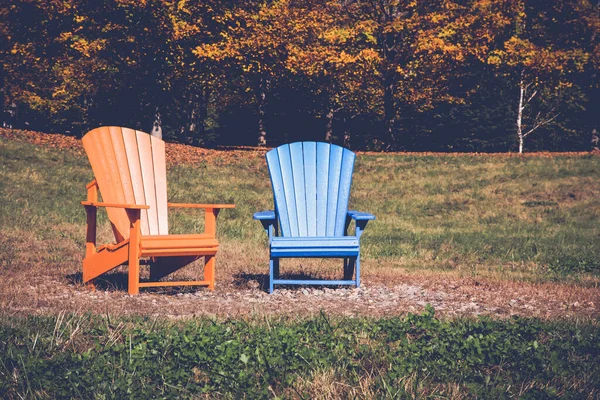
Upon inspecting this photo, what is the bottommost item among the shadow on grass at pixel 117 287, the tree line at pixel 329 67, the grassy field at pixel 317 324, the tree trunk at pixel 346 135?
the shadow on grass at pixel 117 287

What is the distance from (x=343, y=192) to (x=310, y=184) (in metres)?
0.32

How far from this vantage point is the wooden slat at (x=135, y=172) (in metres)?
6.29

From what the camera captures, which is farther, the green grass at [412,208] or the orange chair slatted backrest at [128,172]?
the green grass at [412,208]

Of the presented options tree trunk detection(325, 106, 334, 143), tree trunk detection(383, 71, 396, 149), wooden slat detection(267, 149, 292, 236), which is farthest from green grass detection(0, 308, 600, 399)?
tree trunk detection(325, 106, 334, 143)

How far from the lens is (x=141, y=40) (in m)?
17.7

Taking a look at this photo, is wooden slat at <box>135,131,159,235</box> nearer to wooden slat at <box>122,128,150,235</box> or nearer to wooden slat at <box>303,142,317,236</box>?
wooden slat at <box>122,128,150,235</box>

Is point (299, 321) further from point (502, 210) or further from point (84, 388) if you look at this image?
point (502, 210)

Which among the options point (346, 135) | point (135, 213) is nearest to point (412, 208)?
point (135, 213)

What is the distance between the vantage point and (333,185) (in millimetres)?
6582

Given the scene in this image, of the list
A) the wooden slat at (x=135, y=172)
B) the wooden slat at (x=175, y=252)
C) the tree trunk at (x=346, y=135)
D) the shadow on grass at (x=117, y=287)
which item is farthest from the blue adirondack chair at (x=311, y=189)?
the tree trunk at (x=346, y=135)

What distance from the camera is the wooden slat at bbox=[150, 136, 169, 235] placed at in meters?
6.36

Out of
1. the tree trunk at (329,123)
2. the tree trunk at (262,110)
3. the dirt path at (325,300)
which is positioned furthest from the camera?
the tree trunk at (262,110)

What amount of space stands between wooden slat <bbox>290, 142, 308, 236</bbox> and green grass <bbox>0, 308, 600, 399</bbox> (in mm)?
2576

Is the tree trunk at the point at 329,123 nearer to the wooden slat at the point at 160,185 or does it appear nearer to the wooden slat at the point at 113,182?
the wooden slat at the point at 160,185
